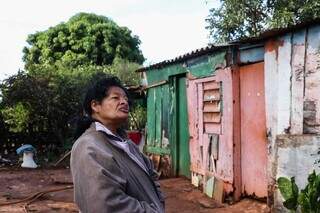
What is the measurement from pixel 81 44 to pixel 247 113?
17.7 m

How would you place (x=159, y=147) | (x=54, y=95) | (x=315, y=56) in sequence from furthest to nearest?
1. (x=54, y=95)
2. (x=159, y=147)
3. (x=315, y=56)

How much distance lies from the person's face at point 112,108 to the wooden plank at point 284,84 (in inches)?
185

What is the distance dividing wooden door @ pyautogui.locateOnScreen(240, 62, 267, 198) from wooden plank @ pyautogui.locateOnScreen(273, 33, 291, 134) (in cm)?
57

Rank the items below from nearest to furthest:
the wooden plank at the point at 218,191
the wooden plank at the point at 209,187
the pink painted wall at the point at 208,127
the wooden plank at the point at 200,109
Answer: the pink painted wall at the point at 208,127 < the wooden plank at the point at 218,191 < the wooden plank at the point at 209,187 < the wooden plank at the point at 200,109

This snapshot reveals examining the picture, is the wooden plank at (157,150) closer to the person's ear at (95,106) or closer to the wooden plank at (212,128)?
the wooden plank at (212,128)

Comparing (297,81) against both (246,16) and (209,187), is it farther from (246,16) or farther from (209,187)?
(246,16)

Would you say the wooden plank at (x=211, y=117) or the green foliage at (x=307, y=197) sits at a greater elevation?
the wooden plank at (x=211, y=117)

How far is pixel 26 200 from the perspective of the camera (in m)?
9.09

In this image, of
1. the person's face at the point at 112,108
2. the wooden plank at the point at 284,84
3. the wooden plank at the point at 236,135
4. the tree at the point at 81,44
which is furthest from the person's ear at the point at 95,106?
the tree at the point at 81,44

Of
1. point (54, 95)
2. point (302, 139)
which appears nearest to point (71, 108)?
point (54, 95)

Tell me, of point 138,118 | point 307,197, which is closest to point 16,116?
point 138,118

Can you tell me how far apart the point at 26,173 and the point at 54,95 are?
2.98m

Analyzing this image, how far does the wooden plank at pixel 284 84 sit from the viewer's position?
6.84m

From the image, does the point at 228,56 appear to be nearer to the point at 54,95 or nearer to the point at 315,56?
the point at 315,56
